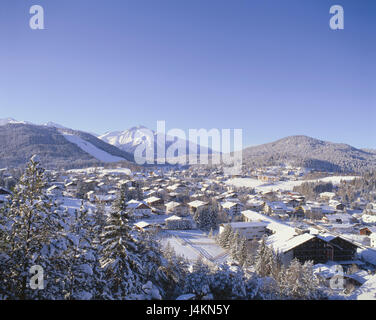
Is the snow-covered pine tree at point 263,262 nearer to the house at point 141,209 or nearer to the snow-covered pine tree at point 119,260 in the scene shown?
the snow-covered pine tree at point 119,260

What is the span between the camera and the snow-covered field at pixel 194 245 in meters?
17.7

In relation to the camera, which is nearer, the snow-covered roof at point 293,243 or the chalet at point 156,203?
the snow-covered roof at point 293,243

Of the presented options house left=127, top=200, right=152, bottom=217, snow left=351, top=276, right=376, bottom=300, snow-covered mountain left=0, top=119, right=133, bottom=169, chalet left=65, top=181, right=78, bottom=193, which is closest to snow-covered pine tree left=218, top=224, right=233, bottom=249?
snow left=351, top=276, right=376, bottom=300

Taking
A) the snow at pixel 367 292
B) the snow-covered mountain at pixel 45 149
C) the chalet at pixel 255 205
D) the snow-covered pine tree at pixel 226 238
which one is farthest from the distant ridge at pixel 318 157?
the snow at pixel 367 292

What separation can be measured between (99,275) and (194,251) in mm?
14173

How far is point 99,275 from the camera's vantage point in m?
5.70

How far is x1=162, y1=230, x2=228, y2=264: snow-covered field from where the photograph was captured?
1766 cm

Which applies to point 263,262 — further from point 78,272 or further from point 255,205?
point 255,205

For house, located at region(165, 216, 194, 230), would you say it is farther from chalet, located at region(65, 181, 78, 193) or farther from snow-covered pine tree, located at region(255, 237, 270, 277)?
chalet, located at region(65, 181, 78, 193)

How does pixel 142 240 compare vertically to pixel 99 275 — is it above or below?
below

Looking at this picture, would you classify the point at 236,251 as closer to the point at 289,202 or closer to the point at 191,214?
the point at 191,214
